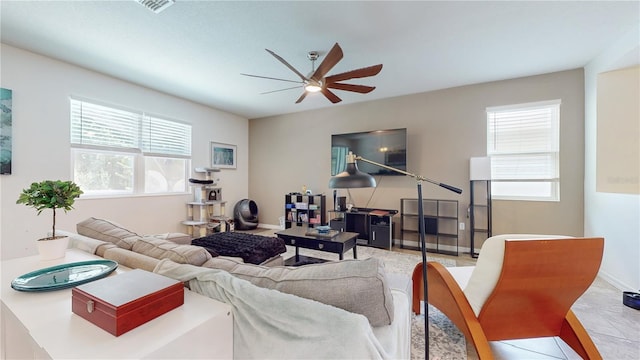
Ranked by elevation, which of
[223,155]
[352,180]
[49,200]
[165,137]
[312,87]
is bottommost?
[49,200]

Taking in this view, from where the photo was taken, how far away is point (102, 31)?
8.23 ft

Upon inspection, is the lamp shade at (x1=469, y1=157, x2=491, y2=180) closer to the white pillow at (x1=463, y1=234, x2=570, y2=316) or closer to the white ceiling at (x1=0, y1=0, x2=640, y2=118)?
the white ceiling at (x1=0, y1=0, x2=640, y2=118)

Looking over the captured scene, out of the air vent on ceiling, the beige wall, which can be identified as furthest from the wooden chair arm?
the air vent on ceiling

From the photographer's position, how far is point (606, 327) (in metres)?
1.96

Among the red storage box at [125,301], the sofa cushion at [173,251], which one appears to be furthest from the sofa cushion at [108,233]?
the red storage box at [125,301]

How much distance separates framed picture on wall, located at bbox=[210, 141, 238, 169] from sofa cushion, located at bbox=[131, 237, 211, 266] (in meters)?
3.92

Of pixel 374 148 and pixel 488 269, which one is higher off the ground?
pixel 374 148

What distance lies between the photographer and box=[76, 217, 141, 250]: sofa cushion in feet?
5.42

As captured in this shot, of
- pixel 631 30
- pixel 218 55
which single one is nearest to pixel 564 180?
pixel 631 30

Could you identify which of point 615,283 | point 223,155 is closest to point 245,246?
point 223,155

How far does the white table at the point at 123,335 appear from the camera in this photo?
26.1 inches

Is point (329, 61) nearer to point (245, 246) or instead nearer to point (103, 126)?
point (245, 246)

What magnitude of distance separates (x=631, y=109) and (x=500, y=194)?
5.31 feet

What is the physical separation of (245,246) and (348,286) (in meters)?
1.83
